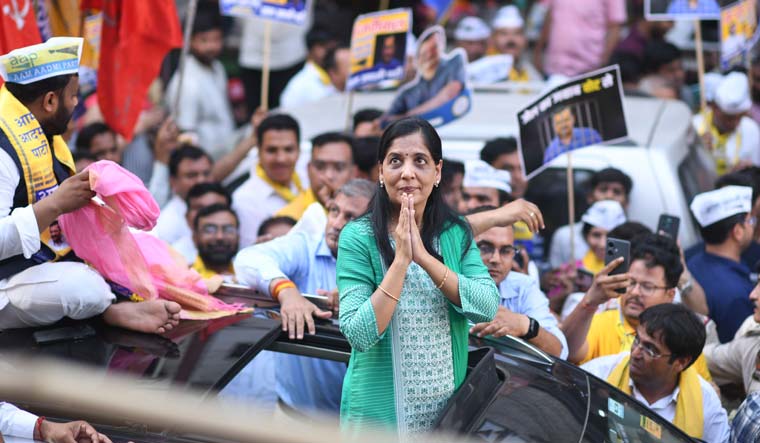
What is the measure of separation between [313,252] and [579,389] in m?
1.54

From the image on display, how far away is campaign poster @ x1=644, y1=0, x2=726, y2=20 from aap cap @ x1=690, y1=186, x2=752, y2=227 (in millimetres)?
2472

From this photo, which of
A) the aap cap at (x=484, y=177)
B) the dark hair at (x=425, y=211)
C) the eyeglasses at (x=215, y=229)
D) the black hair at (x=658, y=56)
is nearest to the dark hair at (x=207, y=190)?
the eyeglasses at (x=215, y=229)

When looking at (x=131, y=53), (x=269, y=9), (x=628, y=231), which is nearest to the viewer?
(x=628, y=231)

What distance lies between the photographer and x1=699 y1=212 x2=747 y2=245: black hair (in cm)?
611

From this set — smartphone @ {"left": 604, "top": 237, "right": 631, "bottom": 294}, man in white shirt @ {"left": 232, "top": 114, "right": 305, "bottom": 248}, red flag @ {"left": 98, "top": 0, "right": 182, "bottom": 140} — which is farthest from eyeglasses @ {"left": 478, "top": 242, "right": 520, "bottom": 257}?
red flag @ {"left": 98, "top": 0, "right": 182, "bottom": 140}

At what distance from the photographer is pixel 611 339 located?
204 inches

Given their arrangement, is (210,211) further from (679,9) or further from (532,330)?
(679,9)

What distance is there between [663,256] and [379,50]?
327cm

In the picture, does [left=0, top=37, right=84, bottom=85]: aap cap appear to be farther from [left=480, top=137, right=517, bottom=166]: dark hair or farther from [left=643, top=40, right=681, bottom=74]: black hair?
[left=643, top=40, right=681, bottom=74]: black hair

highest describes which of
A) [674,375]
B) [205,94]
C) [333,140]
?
[205,94]

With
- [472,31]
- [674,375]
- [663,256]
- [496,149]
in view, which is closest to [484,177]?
→ [496,149]

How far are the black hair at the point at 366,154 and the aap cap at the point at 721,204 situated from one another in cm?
192

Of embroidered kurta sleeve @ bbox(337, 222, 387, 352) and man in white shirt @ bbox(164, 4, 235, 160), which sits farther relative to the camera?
man in white shirt @ bbox(164, 4, 235, 160)

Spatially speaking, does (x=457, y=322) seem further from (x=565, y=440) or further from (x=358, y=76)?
(x=358, y=76)
